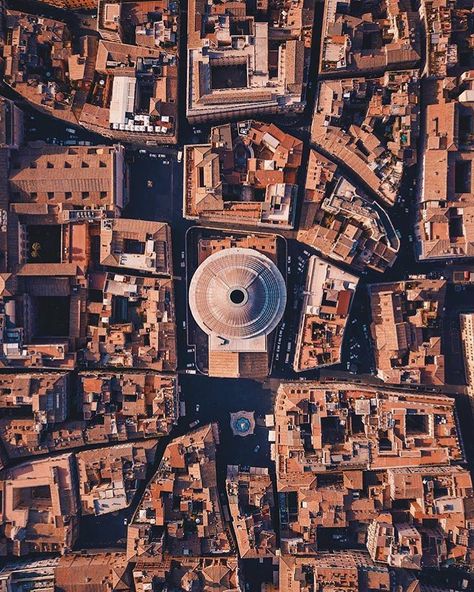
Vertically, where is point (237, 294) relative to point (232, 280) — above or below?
below

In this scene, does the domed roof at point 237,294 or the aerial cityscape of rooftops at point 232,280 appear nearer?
the domed roof at point 237,294

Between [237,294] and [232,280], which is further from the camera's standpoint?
[232,280]

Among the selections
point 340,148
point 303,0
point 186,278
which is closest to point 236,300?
point 186,278

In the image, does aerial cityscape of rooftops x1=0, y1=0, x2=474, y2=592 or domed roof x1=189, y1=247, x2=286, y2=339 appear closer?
domed roof x1=189, y1=247, x2=286, y2=339

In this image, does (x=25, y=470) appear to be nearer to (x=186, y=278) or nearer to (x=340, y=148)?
(x=186, y=278)
